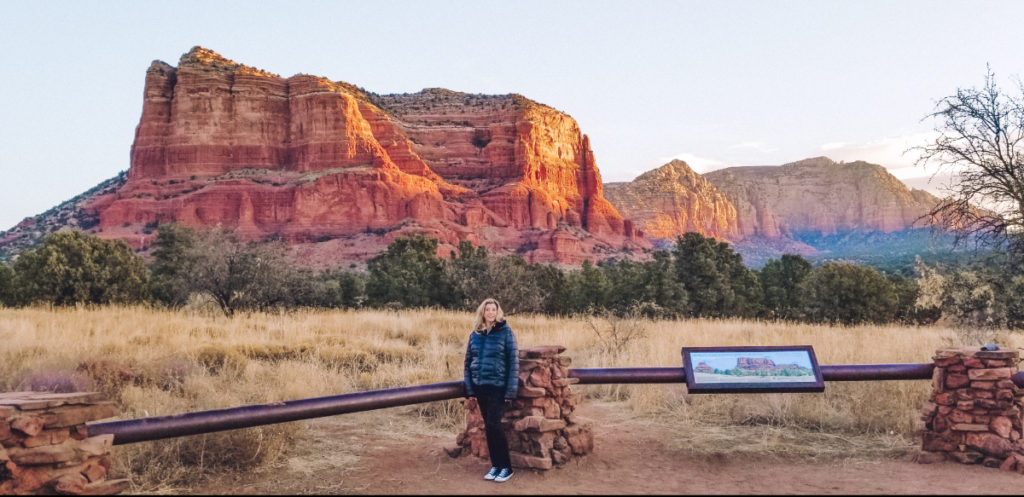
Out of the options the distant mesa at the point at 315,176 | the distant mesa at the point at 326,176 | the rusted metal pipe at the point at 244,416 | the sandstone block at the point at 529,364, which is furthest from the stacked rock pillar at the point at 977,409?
the distant mesa at the point at 326,176

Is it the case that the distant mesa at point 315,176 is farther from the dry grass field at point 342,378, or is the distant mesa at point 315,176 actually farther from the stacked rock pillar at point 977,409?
the stacked rock pillar at point 977,409

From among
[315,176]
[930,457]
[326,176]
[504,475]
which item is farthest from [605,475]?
[315,176]

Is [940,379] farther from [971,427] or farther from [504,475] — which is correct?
[504,475]

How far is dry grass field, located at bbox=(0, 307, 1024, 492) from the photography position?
6598mm

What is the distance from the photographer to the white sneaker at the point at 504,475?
18.1 feet

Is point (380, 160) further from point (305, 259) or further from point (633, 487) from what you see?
point (633, 487)

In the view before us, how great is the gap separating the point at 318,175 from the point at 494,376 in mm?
93867

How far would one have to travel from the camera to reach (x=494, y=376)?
562 centimetres

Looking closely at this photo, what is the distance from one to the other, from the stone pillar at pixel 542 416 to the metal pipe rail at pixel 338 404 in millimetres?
317

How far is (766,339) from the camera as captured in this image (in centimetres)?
1334

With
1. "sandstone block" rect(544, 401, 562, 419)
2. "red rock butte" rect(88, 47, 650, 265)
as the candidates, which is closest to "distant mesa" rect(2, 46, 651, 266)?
"red rock butte" rect(88, 47, 650, 265)

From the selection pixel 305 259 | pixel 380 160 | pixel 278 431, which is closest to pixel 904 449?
pixel 278 431

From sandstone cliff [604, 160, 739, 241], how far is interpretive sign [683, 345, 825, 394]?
164m

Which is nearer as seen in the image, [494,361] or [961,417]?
[494,361]
